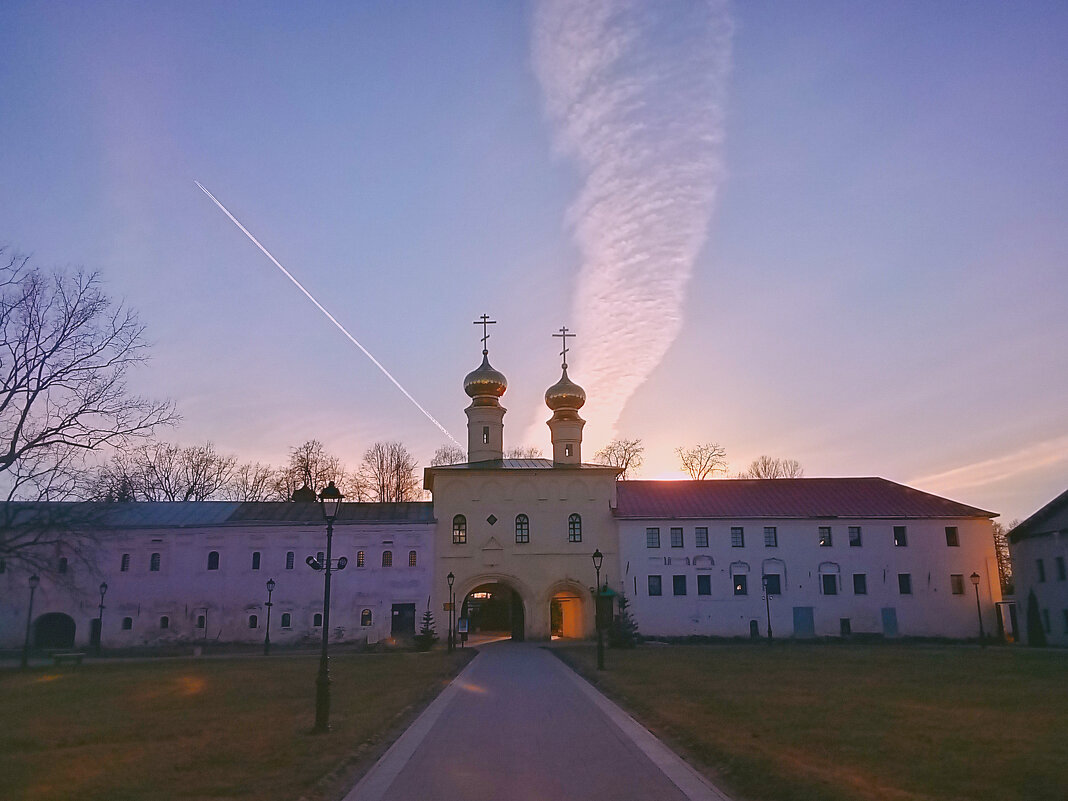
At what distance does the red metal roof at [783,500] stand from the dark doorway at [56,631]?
29.6 metres

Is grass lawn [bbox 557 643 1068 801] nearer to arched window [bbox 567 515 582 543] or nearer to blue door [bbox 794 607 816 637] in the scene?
blue door [bbox 794 607 816 637]

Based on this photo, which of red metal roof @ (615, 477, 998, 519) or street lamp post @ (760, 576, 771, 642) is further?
red metal roof @ (615, 477, 998, 519)

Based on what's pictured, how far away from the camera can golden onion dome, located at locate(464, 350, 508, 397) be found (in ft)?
167

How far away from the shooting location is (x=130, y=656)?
40.8 metres

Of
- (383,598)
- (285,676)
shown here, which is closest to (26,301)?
(285,676)

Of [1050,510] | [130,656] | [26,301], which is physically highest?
[26,301]

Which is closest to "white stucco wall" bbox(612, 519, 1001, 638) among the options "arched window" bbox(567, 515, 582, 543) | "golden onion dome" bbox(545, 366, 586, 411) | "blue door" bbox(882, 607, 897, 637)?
"blue door" bbox(882, 607, 897, 637)

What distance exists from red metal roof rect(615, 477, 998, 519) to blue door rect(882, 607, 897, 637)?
5.13 metres

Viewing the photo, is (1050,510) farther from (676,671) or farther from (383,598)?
(383,598)

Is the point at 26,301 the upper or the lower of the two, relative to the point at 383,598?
upper

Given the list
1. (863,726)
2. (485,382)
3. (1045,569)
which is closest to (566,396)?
(485,382)

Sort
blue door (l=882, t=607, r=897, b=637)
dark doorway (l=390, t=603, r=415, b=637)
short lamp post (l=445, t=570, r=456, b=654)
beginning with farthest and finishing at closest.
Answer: blue door (l=882, t=607, r=897, b=637), dark doorway (l=390, t=603, r=415, b=637), short lamp post (l=445, t=570, r=456, b=654)

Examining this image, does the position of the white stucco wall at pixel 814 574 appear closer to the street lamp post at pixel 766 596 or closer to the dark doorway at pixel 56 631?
the street lamp post at pixel 766 596

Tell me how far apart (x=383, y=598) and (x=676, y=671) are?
24770mm
